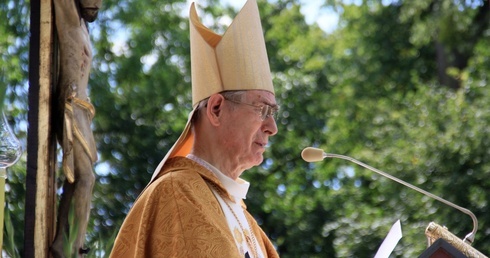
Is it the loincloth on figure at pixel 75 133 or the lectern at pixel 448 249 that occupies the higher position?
the loincloth on figure at pixel 75 133

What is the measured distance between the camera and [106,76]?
14.4m

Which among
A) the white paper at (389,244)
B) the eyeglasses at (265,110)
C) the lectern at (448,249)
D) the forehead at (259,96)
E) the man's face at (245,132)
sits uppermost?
the forehead at (259,96)

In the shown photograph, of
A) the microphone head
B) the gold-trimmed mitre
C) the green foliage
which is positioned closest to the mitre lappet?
the gold-trimmed mitre

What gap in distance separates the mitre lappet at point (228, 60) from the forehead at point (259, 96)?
0.03m

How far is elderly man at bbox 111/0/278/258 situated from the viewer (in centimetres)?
407

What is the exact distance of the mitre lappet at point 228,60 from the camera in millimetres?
4520

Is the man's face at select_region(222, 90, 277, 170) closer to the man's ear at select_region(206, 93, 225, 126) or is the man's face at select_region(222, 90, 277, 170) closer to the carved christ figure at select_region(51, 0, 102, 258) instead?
the man's ear at select_region(206, 93, 225, 126)

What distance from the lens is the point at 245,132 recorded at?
438 cm

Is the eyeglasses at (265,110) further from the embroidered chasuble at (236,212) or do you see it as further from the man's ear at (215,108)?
the embroidered chasuble at (236,212)

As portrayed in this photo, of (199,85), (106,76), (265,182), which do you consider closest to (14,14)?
(106,76)

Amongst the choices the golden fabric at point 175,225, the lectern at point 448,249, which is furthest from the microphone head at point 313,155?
the lectern at point 448,249

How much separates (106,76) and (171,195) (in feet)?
33.9

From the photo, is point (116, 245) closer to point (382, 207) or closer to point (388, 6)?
point (382, 207)

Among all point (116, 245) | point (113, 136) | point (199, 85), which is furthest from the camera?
point (113, 136)
